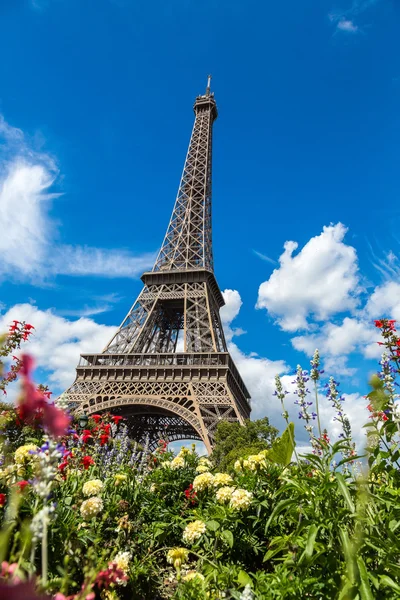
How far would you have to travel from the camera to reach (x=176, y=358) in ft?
101

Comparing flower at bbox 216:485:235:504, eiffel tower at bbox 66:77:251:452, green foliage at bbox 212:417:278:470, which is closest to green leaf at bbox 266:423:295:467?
flower at bbox 216:485:235:504

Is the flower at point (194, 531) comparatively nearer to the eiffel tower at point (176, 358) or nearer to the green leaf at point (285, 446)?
the green leaf at point (285, 446)

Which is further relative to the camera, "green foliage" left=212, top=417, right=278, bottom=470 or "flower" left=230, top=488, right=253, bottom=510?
"green foliage" left=212, top=417, right=278, bottom=470

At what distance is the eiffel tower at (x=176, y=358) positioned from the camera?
90.4 ft

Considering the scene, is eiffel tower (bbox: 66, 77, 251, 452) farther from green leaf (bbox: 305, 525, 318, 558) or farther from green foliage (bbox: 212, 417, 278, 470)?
green leaf (bbox: 305, 525, 318, 558)

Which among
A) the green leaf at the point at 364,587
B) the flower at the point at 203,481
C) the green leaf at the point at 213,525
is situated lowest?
the green leaf at the point at 364,587

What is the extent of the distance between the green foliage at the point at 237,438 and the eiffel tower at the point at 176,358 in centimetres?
97

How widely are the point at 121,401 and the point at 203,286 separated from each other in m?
12.9

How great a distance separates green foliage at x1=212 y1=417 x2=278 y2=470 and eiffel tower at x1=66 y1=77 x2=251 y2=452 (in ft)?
3.20

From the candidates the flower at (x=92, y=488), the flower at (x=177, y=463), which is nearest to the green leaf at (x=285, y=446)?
the flower at (x=92, y=488)

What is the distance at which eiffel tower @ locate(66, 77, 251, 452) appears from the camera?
2755 centimetres

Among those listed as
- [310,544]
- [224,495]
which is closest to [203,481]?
[224,495]

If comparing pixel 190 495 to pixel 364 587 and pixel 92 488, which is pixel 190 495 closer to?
pixel 92 488

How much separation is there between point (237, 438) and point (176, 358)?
9745 millimetres
